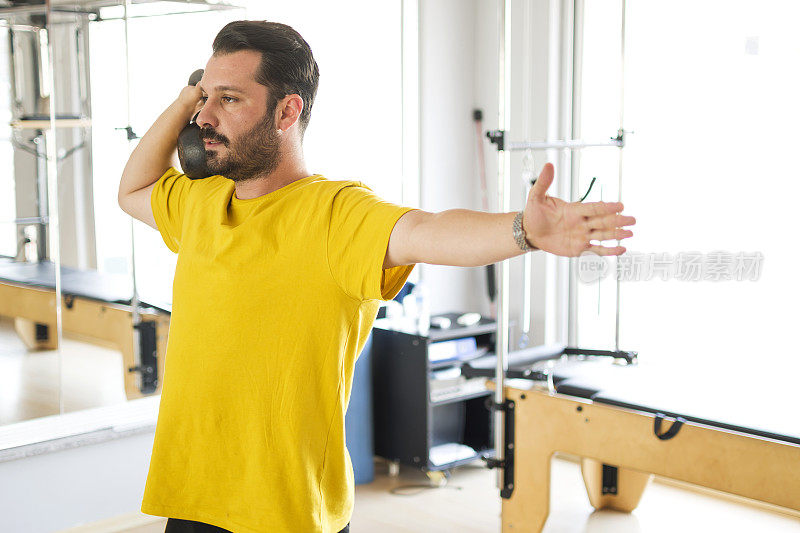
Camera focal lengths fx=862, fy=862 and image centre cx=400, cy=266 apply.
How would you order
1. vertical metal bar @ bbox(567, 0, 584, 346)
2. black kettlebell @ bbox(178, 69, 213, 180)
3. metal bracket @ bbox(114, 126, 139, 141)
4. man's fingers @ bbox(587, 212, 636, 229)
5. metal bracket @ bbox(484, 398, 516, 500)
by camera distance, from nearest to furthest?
man's fingers @ bbox(587, 212, 636, 229) < black kettlebell @ bbox(178, 69, 213, 180) < metal bracket @ bbox(484, 398, 516, 500) < metal bracket @ bbox(114, 126, 139, 141) < vertical metal bar @ bbox(567, 0, 584, 346)

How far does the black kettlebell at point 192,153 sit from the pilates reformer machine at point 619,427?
970 mm

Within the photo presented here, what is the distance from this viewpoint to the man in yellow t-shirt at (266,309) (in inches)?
51.9

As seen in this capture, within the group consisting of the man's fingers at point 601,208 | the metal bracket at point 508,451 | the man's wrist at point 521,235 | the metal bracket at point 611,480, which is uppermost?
the man's fingers at point 601,208

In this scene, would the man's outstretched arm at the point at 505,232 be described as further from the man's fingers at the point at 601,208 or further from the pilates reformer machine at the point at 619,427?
the pilates reformer machine at the point at 619,427

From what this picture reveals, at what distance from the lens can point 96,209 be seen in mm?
2844

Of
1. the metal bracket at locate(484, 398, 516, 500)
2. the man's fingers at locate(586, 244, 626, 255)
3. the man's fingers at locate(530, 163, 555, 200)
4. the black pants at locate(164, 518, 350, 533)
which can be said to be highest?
the man's fingers at locate(530, 163, 555, 200)

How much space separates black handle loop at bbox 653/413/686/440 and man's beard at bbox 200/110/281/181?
1314 mm

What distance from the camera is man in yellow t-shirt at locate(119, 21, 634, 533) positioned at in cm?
132

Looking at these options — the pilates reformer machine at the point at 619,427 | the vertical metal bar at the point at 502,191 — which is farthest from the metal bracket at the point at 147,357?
the vertical metal bar at the point at 502,191

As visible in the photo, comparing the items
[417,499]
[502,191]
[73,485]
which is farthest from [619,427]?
[73,485]

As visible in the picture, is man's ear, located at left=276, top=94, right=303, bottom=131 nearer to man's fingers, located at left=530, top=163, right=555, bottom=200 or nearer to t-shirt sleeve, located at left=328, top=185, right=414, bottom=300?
t-shirt sleeve, located at left=328, top=185, right=414, bottom=300

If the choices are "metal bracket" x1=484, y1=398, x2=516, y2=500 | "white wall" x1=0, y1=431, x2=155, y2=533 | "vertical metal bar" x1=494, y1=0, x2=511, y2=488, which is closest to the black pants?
"vertical metal bar" x1=494, y1=0, x2=511, y2=488

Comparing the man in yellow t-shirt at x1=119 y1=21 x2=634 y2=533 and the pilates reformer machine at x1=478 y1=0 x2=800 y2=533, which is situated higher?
the man in yellow t-shirt at x1=119 y1=21 x2=634 y2=533

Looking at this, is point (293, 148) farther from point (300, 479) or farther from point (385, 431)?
point (385, 431)
